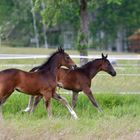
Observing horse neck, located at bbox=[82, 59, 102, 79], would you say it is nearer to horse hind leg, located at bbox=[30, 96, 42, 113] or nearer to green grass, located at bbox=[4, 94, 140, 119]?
green grass, located at bbox=[4, 94, 140, 119]

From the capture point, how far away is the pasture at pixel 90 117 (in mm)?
8919

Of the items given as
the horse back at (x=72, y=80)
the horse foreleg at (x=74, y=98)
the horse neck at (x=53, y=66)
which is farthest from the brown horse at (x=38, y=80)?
the horse foreleg at (x=74, y=98)

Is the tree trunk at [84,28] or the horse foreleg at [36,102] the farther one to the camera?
the tree trunk at [84,28]

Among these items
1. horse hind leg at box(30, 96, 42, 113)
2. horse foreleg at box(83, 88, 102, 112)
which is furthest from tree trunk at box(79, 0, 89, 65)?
horse hind leg at box(30, 96, 42, 113)

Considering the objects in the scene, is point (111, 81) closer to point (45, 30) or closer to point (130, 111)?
point (130, 111)

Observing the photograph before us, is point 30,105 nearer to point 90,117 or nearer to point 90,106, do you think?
point 90,106

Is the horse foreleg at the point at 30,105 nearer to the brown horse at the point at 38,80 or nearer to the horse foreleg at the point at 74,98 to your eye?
the brown horse at the point at 38,80

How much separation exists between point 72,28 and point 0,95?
54.5m

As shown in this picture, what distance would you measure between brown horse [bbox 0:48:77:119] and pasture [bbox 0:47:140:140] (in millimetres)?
500

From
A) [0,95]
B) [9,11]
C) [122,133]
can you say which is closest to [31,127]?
[122,133]

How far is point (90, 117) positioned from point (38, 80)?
1.45 m

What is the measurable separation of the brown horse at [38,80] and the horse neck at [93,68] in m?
0.86

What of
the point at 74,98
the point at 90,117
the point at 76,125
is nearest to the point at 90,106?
the point at 74,98

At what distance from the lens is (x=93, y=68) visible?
13.7m
